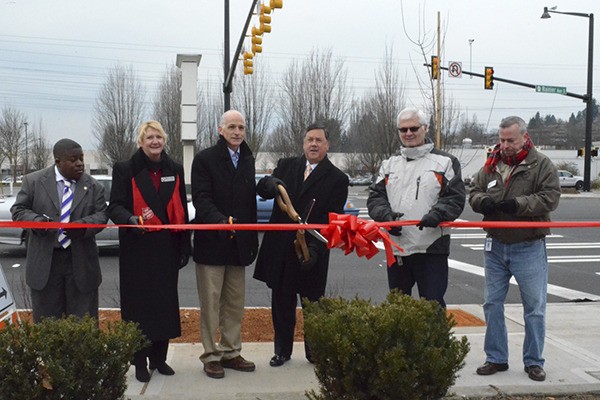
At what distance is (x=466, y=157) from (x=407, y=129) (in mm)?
52276

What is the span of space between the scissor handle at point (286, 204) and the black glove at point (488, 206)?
1.46 m

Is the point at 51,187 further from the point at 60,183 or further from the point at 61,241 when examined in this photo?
the point at 61,241

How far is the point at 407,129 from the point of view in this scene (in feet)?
16.7

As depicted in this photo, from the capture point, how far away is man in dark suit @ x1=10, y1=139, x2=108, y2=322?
4.76 meters

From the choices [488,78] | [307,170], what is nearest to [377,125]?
[488,78]

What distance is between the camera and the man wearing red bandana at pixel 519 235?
16.4 ft

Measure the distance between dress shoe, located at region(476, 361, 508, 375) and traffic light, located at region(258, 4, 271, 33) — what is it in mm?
11646

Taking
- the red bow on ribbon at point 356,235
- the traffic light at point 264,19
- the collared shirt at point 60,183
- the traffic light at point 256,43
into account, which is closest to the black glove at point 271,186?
the red bow on ribbon at point 356,235

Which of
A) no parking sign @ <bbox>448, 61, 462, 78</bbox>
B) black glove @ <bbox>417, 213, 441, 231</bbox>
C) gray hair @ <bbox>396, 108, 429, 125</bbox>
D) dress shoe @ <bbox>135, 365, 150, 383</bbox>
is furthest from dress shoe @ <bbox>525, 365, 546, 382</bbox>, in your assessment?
no parking sign @ <bbox>448, 61, 462, 78</bbox>

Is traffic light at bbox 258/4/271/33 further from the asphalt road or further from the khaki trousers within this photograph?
the khaki trousers

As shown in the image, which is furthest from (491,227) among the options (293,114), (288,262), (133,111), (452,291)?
(133,111)

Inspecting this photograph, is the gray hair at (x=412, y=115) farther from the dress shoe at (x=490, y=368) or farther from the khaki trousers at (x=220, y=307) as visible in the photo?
the dress shoe at (x=490, y=368)

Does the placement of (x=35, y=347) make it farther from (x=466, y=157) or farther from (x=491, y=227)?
(x=466, y=157)

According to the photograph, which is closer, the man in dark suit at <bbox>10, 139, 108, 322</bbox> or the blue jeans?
the man in dark suit at <bbox>10, 139, 108, 322</bbox>
